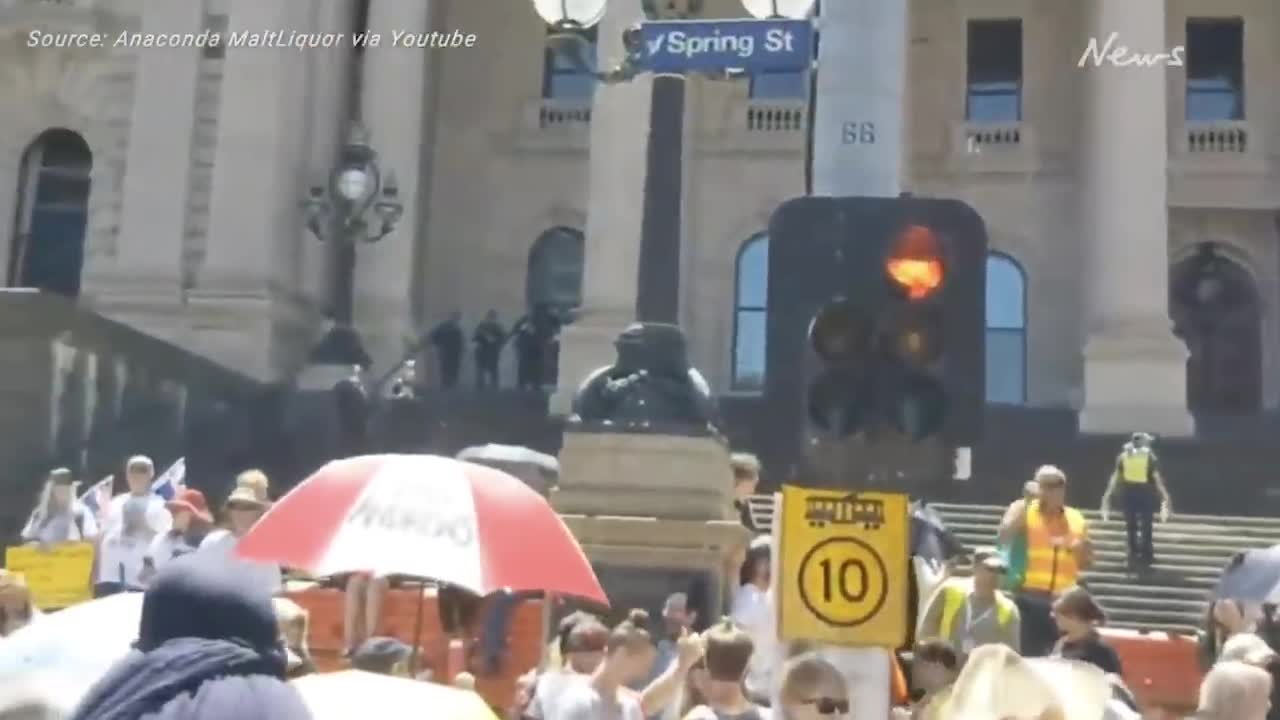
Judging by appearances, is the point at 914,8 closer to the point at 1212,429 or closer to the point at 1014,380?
the point at 1014,380

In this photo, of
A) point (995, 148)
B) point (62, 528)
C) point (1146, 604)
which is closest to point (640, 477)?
point (62, 528)

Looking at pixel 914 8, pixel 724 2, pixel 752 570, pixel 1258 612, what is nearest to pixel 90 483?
pixel 752 570

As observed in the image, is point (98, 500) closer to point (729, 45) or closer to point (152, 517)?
point (152, 517)

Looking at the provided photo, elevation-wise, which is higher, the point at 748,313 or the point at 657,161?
the point at 748,313

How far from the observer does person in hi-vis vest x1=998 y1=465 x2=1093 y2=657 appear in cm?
1133

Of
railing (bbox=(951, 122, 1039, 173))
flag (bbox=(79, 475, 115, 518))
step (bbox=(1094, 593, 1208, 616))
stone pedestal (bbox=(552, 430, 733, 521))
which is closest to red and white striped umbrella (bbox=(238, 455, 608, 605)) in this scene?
stone pedestal (bbox=(552, 430, 733, 521))

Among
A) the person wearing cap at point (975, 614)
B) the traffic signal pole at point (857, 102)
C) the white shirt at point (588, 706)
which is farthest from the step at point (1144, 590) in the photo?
the white shirt at point (588, 706)

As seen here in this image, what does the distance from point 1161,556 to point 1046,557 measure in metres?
8.92

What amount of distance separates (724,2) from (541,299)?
6.87m

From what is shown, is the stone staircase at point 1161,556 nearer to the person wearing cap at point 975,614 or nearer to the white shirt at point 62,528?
the white shirt at point 62,528

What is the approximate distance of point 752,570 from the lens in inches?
376

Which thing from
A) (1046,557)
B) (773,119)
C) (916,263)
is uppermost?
(773,119)

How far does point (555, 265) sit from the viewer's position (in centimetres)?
3509

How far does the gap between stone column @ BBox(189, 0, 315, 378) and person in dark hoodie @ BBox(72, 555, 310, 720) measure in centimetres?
2533
